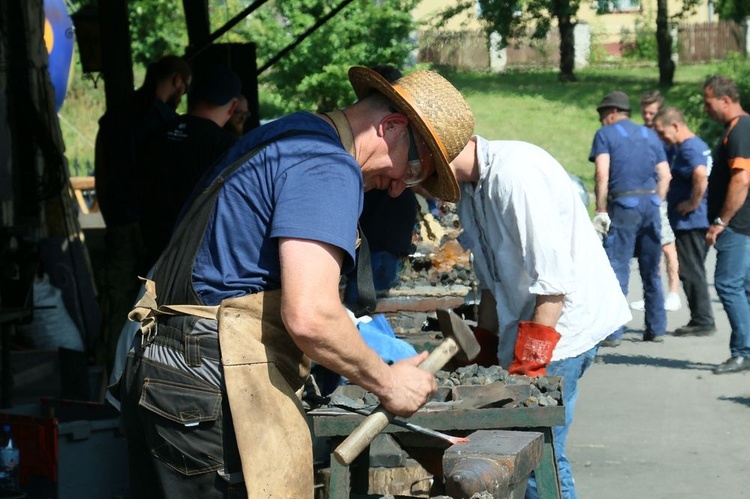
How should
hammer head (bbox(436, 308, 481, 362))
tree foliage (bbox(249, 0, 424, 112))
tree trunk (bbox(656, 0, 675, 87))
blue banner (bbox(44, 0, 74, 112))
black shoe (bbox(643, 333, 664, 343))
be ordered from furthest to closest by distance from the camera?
tree trunk (bbox(656, 0, 675, 87))
tree foliage (bbox(249, 0, 424, 112))
blue banner (bbox(44, 0, 74, 112))
black shoe (bbox(643, 333, 664, 343))
hammer head (bbox(436, 308, 481, 362))

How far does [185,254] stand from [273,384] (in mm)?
418

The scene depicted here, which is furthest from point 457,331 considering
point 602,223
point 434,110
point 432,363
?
point 602,223

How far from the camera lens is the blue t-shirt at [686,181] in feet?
32.3

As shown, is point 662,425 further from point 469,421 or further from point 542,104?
point 542,104

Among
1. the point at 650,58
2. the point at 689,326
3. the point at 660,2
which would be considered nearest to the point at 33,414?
the point at 689,326

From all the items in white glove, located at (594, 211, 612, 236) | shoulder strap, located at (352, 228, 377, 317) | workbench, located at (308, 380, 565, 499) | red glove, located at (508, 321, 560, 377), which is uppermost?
shoulder strap, located at (352, 228, 377, 317)

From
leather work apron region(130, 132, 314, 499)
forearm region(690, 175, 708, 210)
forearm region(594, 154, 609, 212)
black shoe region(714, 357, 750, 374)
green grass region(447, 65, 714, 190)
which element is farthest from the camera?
green grass region(447, 65, 714, 190)

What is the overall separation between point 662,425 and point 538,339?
12.7 feet

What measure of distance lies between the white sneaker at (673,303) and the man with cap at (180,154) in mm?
6140

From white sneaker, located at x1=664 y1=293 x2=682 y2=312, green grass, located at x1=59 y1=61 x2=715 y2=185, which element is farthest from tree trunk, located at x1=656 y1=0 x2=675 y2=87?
white sneaker, located at x1=664 y1=293 x2=682 y2=312

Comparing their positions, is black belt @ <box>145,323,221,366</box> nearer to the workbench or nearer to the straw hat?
the workbench

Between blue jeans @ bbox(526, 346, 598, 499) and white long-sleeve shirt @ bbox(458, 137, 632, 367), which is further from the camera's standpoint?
blue jeans @ bbox(526, 346, 598, 499)

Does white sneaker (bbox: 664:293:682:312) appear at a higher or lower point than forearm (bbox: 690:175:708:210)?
lower

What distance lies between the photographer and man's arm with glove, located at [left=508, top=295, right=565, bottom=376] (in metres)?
4.10
